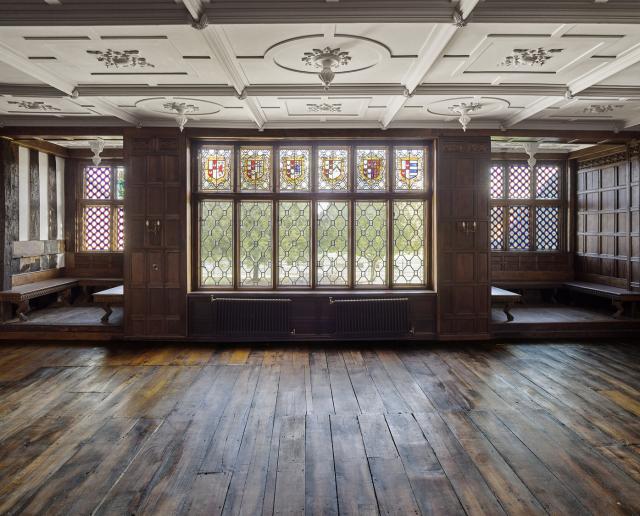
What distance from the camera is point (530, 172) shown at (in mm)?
8438

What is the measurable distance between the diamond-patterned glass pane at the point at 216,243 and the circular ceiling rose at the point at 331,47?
2810mm

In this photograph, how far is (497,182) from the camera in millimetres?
8375

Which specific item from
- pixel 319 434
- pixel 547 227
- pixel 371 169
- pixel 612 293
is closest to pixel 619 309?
pixel 612 293

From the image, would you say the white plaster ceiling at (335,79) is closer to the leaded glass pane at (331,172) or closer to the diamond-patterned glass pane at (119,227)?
the leaded glass pane at (331,172)

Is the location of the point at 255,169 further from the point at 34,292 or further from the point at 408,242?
the point at 34,292

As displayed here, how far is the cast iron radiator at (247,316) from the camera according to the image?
252 inches

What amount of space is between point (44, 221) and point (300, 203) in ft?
14.1

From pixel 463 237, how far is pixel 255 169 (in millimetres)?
3036

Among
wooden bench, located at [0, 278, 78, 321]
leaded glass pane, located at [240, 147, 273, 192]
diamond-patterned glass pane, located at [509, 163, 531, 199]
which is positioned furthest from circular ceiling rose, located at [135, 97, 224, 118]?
diamond-patterned glass pane, located at [509, 163, 531, 199]

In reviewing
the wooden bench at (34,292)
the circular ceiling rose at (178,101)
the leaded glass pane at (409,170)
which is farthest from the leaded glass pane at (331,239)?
the wooden bench at (34,292)

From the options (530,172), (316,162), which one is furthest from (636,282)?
(316,162)

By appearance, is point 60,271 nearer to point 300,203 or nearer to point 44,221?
point 44,221

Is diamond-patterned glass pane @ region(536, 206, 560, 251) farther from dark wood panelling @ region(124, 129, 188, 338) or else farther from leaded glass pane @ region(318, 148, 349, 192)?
Answer: dark wood panelling @ region(124, 129, 188, 338)

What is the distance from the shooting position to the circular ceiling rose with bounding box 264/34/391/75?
3.74m
